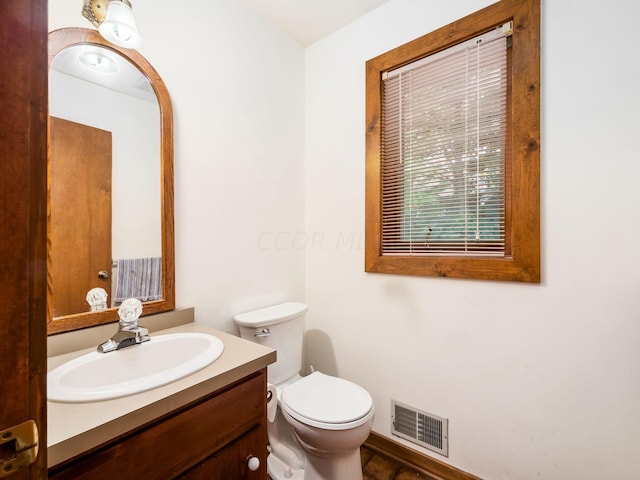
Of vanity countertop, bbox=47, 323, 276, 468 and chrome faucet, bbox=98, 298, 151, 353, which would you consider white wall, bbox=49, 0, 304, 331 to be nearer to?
chrome faucet, bbox=98, 298, 151, 353

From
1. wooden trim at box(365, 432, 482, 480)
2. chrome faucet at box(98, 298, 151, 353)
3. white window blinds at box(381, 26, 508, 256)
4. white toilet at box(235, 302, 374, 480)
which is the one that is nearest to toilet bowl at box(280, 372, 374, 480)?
white toilet at box(235, 302, 374, 480)

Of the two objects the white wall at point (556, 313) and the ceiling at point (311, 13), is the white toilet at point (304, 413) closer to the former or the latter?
the white wall at point (556, 313)

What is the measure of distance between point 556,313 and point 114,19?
1.94 m

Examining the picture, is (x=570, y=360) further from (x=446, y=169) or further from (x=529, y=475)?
(x=446, y=169)

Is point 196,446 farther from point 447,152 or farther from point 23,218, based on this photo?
point 447,152

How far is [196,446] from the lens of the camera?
0.82 m

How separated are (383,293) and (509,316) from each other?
0.60m

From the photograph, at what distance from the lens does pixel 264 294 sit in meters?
1.75

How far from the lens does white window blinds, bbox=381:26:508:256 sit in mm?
1359

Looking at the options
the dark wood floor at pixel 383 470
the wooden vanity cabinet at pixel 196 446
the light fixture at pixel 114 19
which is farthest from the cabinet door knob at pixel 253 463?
the light fixture at pixel 114 19

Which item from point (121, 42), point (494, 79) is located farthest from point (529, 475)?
point (121, 42)

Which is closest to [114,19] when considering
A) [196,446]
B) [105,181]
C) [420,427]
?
[105,181]

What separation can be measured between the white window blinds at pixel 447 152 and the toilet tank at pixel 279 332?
64 cm

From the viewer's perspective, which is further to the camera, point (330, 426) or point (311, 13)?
point (311, 13)
